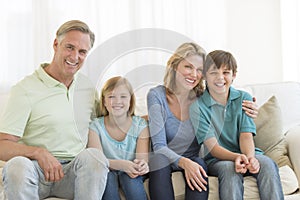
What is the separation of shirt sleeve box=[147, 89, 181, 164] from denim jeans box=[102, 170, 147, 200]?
16cm

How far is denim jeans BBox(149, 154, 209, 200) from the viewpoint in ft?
5.81

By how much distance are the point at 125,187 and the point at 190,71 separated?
0.60 m

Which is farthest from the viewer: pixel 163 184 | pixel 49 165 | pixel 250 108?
pixel 250 108

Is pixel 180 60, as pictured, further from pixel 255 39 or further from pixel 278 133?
pixel 255 39

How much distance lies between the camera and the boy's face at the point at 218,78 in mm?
2021

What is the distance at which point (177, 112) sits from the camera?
6.69 ft

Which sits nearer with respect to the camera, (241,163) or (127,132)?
(241,163)

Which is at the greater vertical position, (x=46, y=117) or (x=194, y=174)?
(x=46, y=117)

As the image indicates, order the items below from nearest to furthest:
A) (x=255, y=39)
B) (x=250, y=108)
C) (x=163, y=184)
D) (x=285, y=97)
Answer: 1. (x=163, y=184)
2. (x=250, y=108)
3. (x=285, y=97)
4. (x=255, y=39)

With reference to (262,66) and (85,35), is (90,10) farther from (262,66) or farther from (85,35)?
(262,66)

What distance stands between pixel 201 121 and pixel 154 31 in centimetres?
95

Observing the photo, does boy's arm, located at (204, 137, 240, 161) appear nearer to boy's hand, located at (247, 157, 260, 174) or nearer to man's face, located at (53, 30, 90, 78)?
boy's hand, located at (247, 157, 260, 174)

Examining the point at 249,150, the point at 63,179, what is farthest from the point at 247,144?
the point at 63,179

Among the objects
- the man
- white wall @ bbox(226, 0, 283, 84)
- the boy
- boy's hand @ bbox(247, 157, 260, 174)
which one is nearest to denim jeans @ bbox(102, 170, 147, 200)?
the man
